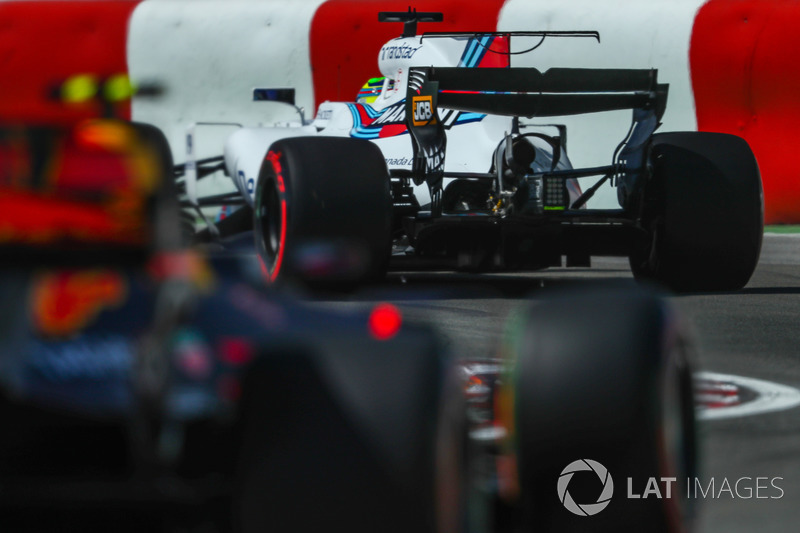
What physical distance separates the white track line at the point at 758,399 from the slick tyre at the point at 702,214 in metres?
3.28

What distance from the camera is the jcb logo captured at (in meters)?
9.04

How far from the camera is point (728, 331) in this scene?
7.83m

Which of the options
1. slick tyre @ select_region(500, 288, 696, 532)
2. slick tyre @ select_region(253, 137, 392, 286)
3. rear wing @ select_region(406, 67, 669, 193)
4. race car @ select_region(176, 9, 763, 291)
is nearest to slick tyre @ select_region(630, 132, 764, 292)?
race car @ select_region(176, 9, 763, 291)

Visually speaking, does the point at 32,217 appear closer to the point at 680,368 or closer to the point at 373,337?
the point at 373,337

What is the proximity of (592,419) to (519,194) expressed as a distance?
639cm

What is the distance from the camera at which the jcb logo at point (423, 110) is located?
29.7ft

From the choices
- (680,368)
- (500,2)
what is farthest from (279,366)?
(500,2)

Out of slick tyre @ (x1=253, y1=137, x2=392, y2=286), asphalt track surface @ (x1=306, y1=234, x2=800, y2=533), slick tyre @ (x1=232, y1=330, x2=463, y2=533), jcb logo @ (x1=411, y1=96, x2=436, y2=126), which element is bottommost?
asphalt track surface @ (x1=306, y1=234, x2=800, y2=533)

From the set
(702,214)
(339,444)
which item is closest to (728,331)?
(702,214)

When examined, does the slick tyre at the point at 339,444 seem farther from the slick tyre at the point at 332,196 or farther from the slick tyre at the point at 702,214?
the slick tyre at the point at 702,214

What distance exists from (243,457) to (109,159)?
71cm

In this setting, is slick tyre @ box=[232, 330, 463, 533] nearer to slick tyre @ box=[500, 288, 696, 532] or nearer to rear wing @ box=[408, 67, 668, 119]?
slick tyre @ box=[500, 288, 696, 532]

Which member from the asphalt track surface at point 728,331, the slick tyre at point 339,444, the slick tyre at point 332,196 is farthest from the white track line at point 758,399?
the slick tyre at point 332,196

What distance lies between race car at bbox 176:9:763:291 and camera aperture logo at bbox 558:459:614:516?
5.60 metres
